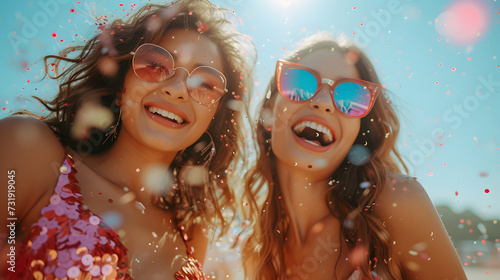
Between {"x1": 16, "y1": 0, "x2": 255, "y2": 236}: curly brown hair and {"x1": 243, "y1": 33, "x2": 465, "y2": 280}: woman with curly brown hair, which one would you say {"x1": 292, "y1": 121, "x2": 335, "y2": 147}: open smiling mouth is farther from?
{"x1": 16, "y1": 0, "x2": 255, "y2": 236}: curly brown hair

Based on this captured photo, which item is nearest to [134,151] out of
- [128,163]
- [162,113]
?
[128,163]

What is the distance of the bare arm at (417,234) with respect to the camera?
226 centimetres

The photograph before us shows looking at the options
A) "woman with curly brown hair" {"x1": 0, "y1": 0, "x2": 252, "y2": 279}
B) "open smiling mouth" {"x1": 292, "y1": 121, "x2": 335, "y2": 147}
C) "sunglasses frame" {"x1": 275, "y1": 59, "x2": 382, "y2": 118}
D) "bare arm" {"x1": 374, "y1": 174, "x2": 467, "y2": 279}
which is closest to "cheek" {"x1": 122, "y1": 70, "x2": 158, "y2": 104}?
"woman with curly brown hair" {"x1": 0, "y1": 0, "x2": 252, "y2": 279}

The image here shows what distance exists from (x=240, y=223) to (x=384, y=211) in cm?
106

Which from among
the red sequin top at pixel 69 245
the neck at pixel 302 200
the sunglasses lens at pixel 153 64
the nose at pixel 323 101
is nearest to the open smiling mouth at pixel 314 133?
the nose at pixel 323 101

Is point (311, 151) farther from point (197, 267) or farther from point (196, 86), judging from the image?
point (197, 267)

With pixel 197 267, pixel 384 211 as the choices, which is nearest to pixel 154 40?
pixel 197 267

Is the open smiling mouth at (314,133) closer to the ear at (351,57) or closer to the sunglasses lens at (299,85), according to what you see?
the sunglasses lens at (299,85)

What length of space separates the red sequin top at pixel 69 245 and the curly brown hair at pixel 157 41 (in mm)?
441

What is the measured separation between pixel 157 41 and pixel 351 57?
135 cm

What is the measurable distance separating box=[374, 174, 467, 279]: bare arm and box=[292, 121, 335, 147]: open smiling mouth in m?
0.52

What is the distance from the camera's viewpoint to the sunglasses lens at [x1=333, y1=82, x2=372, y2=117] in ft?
8.31

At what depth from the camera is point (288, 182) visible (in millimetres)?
2658

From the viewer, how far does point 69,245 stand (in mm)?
1909
